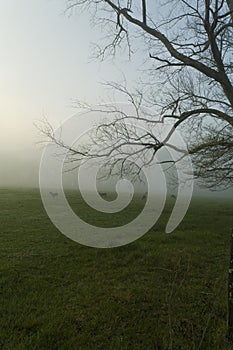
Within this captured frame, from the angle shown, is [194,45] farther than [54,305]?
Yes

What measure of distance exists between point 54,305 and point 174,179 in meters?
10.3

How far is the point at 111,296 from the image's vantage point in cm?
551

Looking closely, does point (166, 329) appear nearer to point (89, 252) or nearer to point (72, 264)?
point (72, 264)

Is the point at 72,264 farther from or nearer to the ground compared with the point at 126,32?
nearer to the ground

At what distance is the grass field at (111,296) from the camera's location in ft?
13.2

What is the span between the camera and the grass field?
4.03 m

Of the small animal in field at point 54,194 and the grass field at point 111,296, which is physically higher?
the small animal in field at point 54,194

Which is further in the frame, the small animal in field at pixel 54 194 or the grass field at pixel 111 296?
the small animal in field at pixel 54 194

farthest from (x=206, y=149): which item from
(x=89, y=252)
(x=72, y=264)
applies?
(x=72, y=264)

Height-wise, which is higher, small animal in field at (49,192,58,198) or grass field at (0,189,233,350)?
small animal in field at (49,192,58,198)

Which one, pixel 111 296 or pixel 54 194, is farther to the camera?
pixel 54 194

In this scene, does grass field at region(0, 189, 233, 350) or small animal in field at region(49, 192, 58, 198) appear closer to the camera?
grass field at region(0, 189, 233, 350)

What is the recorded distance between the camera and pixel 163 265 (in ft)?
25.0

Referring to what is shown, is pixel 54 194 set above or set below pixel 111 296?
above
